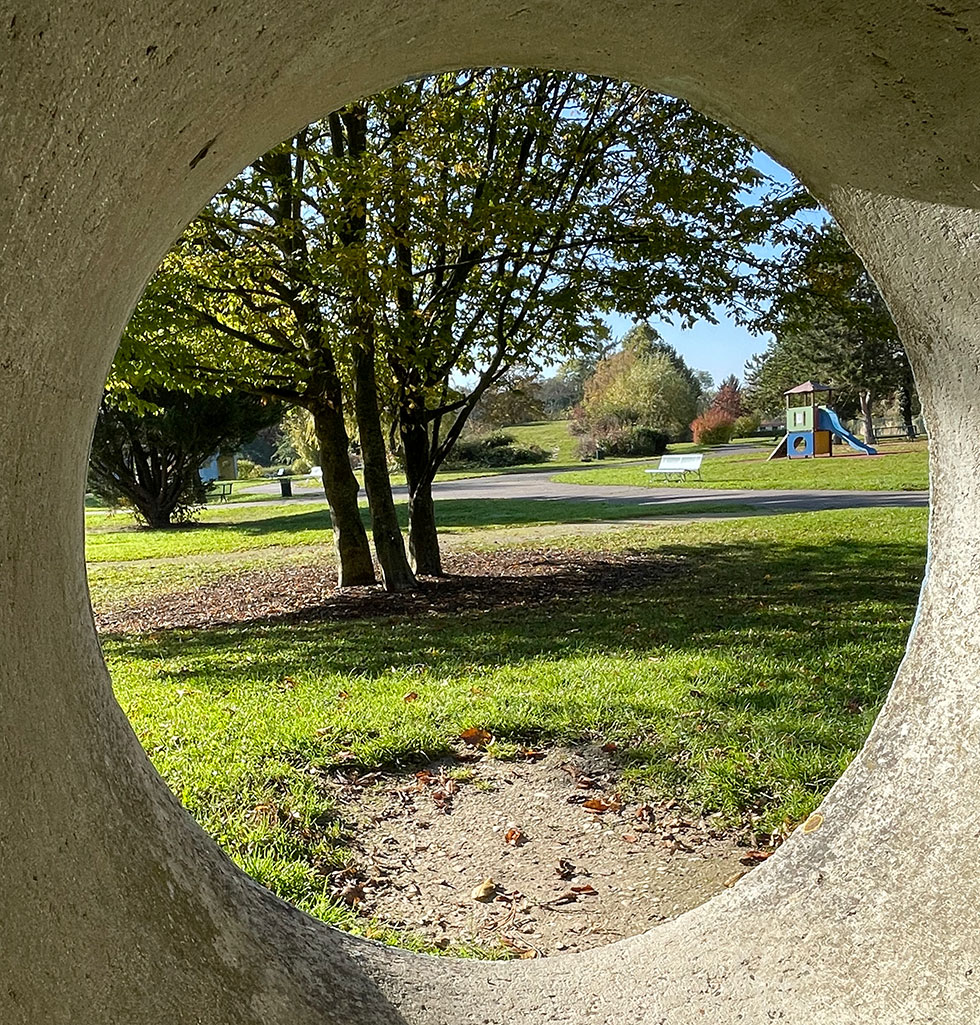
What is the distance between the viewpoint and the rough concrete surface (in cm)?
133

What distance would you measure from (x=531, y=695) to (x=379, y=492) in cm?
580

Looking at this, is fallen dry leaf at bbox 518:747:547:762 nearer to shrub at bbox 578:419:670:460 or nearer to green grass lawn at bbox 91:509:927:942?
green grass lawn at bbox 91:509:927:942

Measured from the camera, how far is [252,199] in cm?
991

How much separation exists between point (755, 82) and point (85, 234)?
58.7 inches

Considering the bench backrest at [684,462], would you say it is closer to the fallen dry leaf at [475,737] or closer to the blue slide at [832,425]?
the blue slide at [832,425]

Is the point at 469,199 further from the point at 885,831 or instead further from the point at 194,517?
the point at 194,517

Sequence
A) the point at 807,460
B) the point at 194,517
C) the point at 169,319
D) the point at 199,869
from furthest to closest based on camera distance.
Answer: the point at 807,460 → the point at 194,517 → the point at 169,319 → the point at 199,869

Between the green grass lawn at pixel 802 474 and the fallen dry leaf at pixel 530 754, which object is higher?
the green grass lawn at pixel 802 474

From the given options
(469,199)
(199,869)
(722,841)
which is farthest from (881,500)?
(199,869)

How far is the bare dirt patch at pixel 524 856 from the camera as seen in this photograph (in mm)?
3504

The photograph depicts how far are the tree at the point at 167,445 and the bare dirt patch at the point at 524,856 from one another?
18.3 m

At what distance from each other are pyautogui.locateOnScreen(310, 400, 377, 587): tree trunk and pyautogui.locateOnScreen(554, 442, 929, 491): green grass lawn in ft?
47.5

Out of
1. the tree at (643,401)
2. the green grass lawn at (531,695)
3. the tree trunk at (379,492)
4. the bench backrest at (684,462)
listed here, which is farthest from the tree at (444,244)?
the tree at (643,401)

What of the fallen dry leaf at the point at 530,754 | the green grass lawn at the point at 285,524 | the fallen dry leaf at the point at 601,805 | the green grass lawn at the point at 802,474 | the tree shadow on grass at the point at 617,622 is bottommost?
the fallen dry leaf at the point at 601,805
